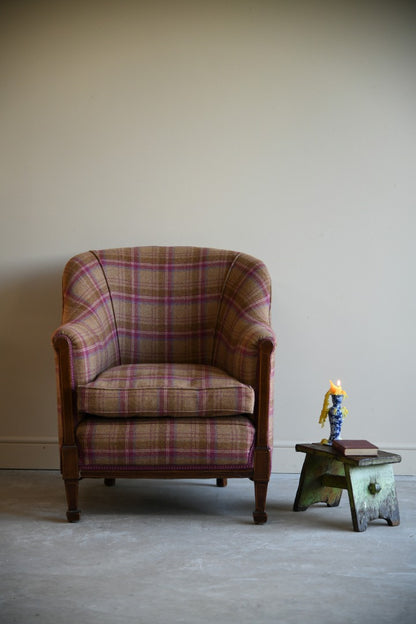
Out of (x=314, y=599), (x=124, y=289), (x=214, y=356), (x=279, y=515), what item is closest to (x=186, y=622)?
(x=314, y=599)

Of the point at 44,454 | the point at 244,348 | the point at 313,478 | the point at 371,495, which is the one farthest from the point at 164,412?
the point at 44,454

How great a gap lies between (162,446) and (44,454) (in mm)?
1015

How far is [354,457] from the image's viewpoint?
2.41m

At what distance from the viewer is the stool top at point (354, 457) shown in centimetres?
239

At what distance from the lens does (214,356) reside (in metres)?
2.95

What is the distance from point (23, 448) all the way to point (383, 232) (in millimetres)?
1936

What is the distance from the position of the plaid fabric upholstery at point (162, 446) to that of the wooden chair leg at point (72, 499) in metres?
0.08

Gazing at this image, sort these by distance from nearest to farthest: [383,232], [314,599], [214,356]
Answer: [314,599]
[214,356]
[383,232]

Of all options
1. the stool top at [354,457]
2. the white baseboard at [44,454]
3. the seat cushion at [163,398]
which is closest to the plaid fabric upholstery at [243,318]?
the seat cushion at [163,398]

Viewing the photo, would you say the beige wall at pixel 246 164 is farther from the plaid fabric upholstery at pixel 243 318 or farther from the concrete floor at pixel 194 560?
the concrete floor at pixel 194 560

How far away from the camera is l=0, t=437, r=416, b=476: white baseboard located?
126 inches

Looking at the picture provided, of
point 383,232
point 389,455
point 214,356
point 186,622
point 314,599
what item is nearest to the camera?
point 186,622

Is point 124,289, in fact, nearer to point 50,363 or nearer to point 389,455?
point 50,363

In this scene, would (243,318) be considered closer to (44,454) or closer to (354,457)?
(354,457)
